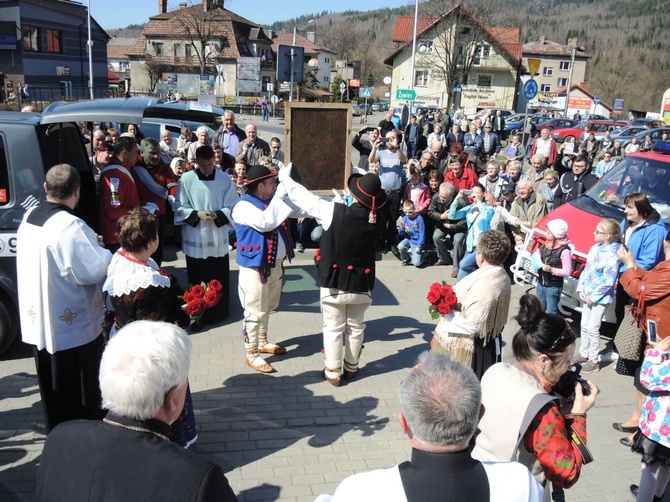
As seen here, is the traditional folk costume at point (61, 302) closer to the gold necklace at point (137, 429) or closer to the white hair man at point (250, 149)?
the gold necklace at point (137, 429)

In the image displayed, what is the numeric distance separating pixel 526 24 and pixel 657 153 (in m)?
138

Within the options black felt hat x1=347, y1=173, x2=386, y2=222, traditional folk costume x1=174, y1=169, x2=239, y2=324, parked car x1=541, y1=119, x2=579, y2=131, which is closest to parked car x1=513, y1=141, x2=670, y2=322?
black felt hat x1=347, y1=173, x2=386, y2=222

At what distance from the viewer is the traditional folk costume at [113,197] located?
253 inches

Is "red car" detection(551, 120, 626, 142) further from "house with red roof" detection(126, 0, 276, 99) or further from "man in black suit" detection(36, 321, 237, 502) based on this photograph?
"man in black suit" detection(36, 321, 237, 502)

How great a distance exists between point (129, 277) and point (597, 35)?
14841 centimetres

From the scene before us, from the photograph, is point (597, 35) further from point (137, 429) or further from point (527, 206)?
point (137, 429)

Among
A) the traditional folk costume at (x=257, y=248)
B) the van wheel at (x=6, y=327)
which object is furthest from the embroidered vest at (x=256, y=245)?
the van wheel at (x=6, y=327)

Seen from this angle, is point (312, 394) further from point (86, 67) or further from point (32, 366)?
point (86, 67)

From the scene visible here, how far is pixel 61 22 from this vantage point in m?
48.0

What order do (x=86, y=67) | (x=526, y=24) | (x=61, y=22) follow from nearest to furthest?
(x=61, y=22) → (x=86, y=67) → (x=526, y=24)

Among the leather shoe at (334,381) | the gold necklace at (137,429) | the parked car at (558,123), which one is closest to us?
the gold necklace at (137,429)

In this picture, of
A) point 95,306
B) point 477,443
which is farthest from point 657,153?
point 95,306

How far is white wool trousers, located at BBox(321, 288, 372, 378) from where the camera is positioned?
555 centimetres

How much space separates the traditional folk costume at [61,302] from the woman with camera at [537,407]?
281 cm
